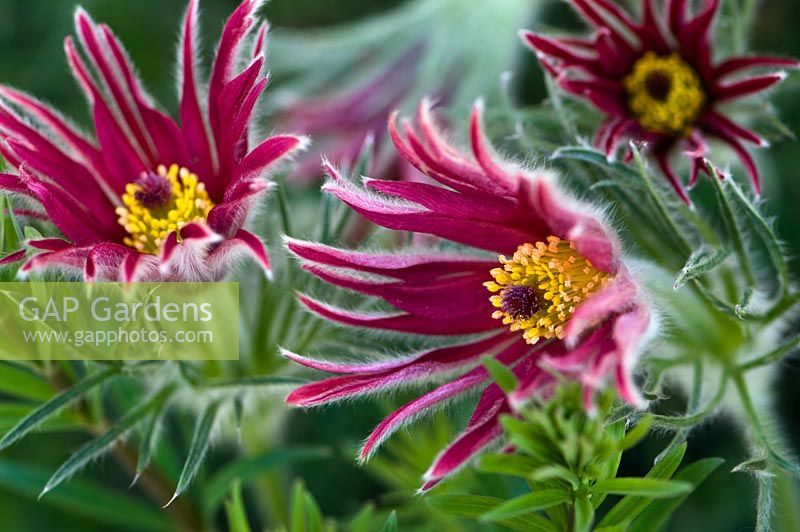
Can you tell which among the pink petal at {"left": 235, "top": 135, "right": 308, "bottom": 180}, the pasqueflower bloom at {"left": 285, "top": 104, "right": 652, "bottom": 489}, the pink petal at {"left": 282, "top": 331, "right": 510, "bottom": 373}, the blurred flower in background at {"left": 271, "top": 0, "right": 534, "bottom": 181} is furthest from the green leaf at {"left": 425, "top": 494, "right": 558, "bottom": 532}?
the blurred flower in background at {"left": 271, "top": 0, "right": 534, "bottom": 181}

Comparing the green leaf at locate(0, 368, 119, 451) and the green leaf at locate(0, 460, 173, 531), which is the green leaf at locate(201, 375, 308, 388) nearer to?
the green leaf at locate(0, 368, 119, 451)

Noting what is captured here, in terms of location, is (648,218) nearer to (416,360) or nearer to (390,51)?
(416,360)

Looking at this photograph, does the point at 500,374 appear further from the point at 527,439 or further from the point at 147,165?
the point at 147,165

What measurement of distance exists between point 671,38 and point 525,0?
0.53 meters

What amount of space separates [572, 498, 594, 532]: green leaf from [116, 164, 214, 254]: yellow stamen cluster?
527 mm

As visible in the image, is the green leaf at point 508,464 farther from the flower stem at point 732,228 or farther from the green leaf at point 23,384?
the green leaf at point 23,384

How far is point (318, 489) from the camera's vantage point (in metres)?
1.63

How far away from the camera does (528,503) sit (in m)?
0.74

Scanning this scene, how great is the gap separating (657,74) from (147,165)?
66 cm

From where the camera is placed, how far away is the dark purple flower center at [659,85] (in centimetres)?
113

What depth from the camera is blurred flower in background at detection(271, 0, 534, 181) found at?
5.22ft

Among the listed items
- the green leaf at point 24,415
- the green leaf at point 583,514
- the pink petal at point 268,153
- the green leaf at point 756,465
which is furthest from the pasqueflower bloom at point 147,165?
the green leaf at point 756,465

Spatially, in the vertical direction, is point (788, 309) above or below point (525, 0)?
below

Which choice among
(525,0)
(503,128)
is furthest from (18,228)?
(525,0)
